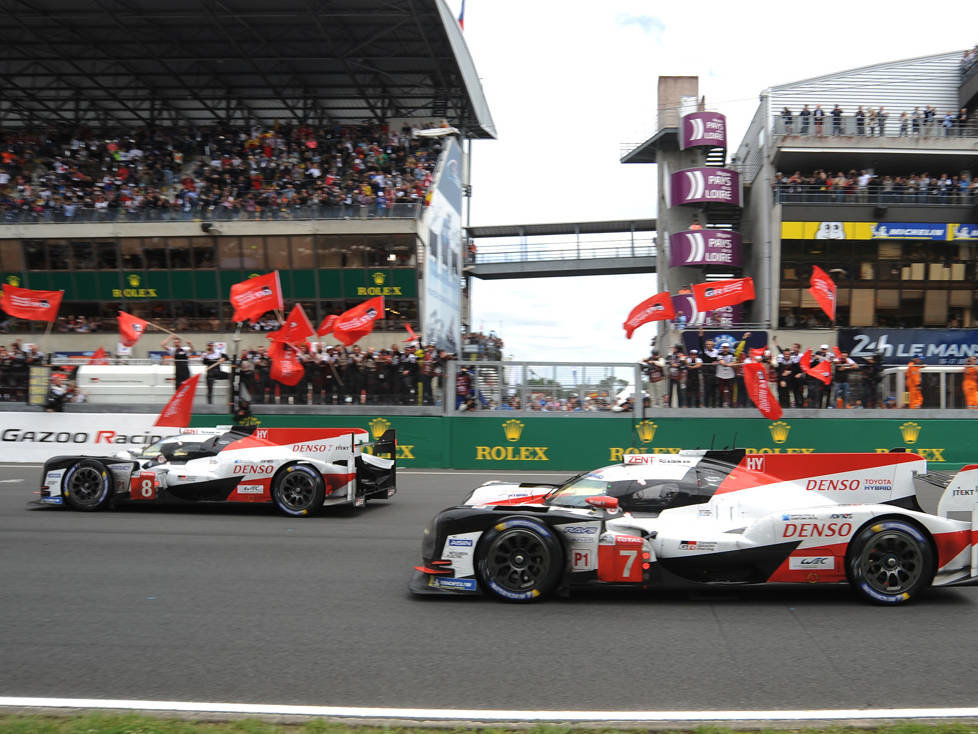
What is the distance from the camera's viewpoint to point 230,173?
31.6 m

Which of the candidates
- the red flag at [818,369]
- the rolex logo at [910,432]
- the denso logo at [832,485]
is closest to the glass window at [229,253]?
the red flag at [818,369]

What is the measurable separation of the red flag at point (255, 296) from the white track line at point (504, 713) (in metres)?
16.2

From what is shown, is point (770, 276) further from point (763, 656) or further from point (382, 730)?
point (382, 730)

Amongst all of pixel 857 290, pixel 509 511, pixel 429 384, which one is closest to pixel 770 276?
pixel 857 290

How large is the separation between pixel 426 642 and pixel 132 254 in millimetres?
29362

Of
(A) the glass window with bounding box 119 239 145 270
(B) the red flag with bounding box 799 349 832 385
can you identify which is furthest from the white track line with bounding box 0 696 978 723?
(A) the glass window with bounding box 119 239 145 270

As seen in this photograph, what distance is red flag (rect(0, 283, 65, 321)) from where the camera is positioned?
21422 mm

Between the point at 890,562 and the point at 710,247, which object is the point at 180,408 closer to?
Result: the point at 890,562

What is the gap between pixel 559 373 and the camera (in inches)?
726

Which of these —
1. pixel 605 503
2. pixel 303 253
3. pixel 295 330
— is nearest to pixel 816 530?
pixel 605 503

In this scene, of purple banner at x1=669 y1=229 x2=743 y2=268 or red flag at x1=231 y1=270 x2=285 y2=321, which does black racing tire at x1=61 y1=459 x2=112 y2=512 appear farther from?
purple banner at x1=669 y1=229 x2=743 y2=268

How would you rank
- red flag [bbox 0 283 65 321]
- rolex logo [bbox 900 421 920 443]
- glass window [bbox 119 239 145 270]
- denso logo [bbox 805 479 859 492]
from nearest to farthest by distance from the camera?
1. denso logo [bbox 805 479 859 492]
2. rolex logo [bbox 900 421 920 443]
3. red flag [bbox 0 283 65 321]
4. glass window [bbox 119 239 145 270]

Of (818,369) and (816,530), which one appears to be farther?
(818,369)

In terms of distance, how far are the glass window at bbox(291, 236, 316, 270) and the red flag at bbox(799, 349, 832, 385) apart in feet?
61.4
